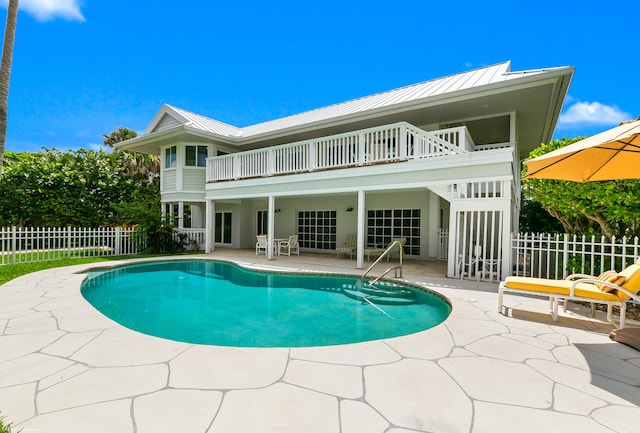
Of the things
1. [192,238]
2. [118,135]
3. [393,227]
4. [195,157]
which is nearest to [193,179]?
[195,157]

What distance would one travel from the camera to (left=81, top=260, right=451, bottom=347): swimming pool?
445cm

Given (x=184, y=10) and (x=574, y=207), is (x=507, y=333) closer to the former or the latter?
(x=574, y=207)

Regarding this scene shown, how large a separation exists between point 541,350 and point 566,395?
1.04 metres

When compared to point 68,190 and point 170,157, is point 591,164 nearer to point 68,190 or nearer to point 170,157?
point 170,157

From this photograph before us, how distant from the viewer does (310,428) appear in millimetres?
1997

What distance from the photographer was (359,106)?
13250 mm

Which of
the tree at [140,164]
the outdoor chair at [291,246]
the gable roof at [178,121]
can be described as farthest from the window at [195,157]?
the outdoor chair at [291,246]

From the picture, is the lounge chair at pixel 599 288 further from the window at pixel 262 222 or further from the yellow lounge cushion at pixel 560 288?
the window at pixel 262 222

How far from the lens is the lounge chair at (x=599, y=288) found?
392cm

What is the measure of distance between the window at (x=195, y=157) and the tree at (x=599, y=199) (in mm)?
13384

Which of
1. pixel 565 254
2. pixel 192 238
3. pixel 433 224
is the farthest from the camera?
pixel 192 238

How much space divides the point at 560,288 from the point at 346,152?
23.0ft

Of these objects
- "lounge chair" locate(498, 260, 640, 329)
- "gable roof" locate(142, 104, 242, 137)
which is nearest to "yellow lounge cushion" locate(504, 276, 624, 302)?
"lounge chair" locate(498, 260, 640, 329)

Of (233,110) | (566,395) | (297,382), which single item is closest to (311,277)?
(297,382)
